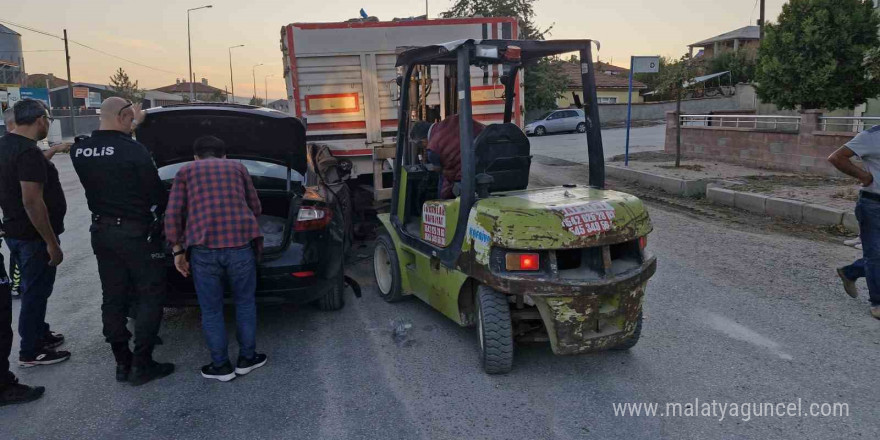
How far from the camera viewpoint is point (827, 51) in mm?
13852

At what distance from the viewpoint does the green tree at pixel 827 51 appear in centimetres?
1367

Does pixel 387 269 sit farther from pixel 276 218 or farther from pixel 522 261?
pixel 522 261

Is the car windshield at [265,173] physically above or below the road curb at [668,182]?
above

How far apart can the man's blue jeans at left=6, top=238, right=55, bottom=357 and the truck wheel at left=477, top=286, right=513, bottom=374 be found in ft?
9.90

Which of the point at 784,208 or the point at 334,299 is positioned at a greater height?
the point at 784,208

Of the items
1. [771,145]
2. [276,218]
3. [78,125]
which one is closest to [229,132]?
[276,218]

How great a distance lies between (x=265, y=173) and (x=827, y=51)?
13831 millimetres

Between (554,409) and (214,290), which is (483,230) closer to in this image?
(554,409)

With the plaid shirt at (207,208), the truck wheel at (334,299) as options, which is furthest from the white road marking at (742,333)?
the plaid shirt at (207,208)

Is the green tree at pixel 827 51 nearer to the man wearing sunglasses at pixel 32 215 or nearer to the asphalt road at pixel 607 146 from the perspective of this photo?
the asphalt road at pixel 607 146

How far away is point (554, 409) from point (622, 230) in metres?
1.18

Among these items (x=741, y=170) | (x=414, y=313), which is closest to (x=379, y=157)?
(x=414, y=313)

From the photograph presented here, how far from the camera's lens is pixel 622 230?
3.80 metres

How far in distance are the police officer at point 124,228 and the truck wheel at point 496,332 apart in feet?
7.01
